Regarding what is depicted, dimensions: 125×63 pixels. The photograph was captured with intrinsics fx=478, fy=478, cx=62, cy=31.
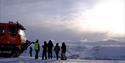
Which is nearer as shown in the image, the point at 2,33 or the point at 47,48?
the point at 47,48

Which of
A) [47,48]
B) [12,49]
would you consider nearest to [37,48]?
[47,48]

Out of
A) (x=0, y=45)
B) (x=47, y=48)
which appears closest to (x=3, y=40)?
(x=0, y=45)

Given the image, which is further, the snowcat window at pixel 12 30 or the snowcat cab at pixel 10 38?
the snowcat window at pixel 12 30

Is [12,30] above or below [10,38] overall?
above

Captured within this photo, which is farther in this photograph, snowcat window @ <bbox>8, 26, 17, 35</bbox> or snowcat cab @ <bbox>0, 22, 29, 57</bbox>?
snowcat window @ <bbox>8, 26, 17, 35</bbox>

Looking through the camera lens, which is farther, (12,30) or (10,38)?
(12,30)

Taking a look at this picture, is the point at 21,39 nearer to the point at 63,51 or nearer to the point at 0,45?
the point at 0,45

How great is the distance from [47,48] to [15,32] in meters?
6.78

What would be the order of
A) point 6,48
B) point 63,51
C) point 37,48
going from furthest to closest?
point 6,48 < point 63,51 < point 37,48

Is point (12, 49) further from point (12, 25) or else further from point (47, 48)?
point (47, 48)

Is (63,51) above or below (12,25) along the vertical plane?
below

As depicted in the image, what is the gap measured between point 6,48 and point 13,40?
1260 millimetres

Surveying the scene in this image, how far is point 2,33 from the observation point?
55344mm

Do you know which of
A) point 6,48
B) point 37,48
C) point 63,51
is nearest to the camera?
point 37,48
